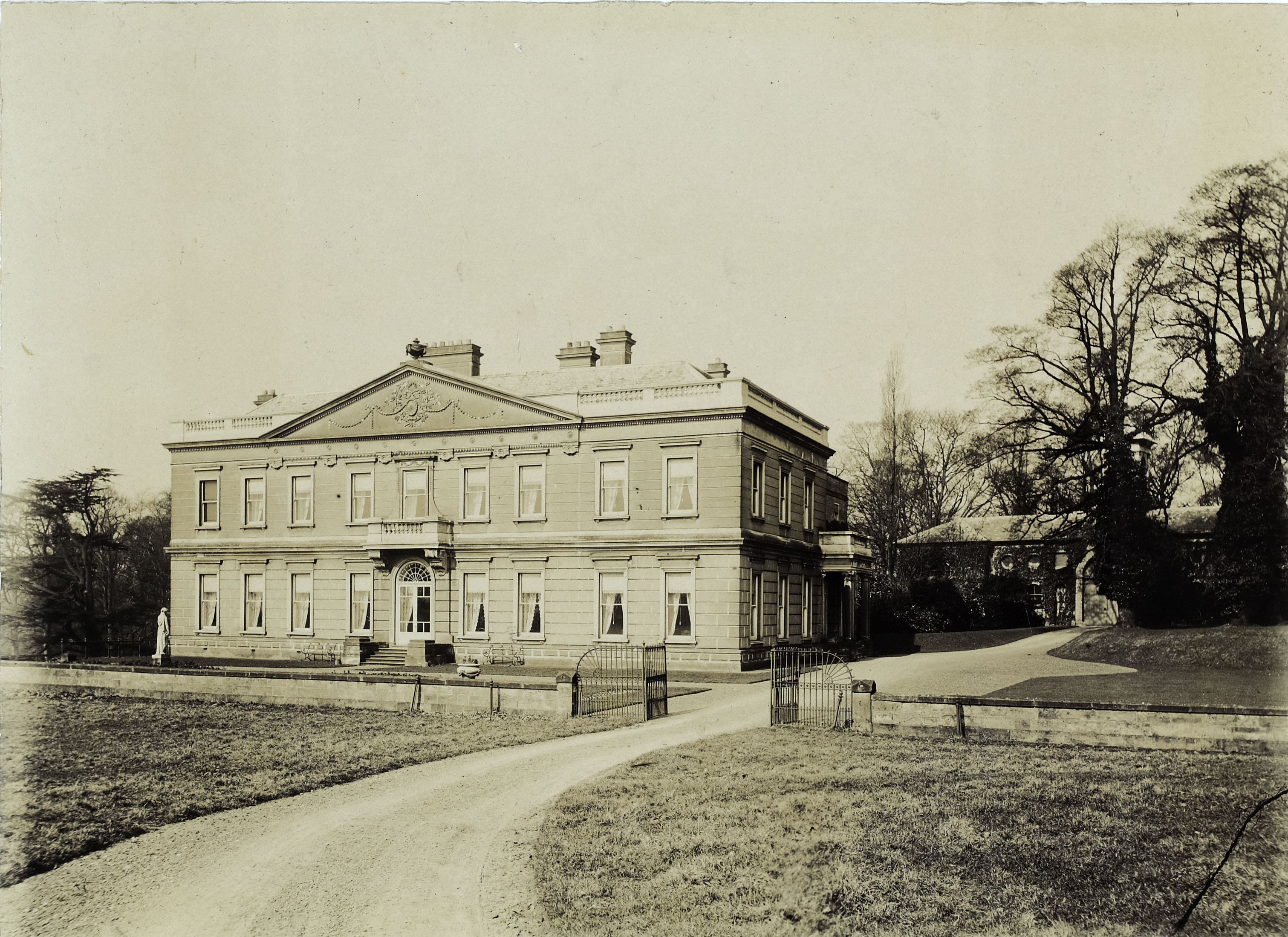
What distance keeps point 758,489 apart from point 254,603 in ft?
59.4

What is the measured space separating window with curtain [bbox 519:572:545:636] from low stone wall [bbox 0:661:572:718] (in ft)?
18.1

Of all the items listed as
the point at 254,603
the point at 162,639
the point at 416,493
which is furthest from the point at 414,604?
the point at 162,639

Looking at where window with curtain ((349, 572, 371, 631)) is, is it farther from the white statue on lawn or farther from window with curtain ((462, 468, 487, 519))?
the white statue on lawn

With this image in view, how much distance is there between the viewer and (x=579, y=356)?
35.2 metres

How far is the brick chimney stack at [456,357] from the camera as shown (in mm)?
35250

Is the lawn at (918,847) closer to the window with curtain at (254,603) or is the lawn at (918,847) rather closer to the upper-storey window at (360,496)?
the upper-storey window at (360,496)

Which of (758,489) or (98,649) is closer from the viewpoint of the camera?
(758,489)

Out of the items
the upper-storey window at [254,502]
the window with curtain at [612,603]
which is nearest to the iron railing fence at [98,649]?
the upper-storey window at [254,502]

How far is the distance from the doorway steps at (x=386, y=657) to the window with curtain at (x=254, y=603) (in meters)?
5.28

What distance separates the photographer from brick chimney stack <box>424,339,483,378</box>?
35.2 m

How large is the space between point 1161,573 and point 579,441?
17342 mm

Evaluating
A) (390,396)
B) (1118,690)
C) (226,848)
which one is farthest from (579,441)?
(226,848)

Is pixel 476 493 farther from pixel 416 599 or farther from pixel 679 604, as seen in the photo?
pixel 679 604

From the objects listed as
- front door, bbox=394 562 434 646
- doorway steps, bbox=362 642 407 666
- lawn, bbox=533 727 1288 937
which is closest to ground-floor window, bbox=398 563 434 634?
front door, bbox=394 562 434 646
